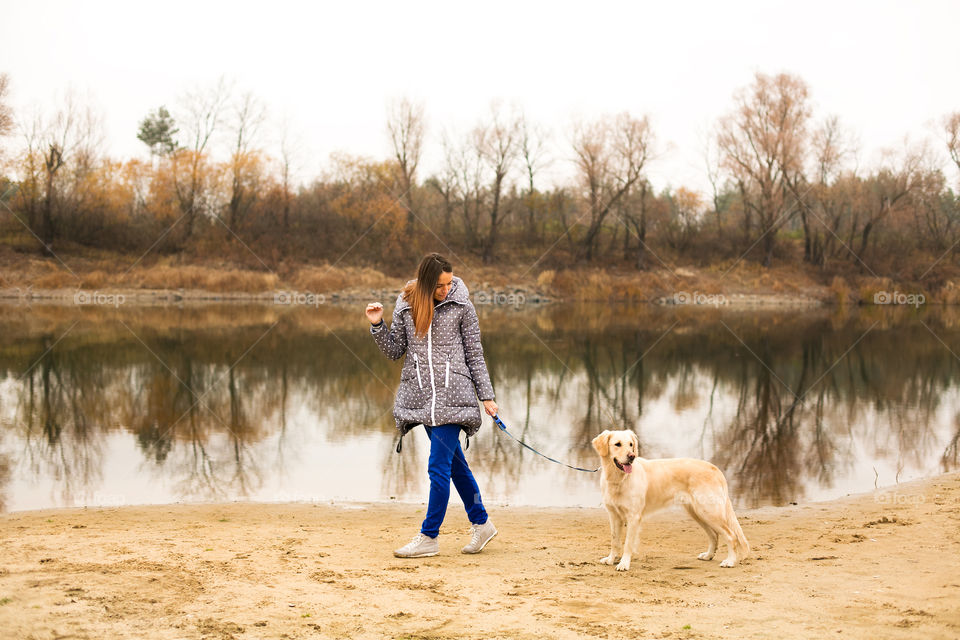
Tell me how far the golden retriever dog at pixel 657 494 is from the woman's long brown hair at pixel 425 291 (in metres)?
1.43

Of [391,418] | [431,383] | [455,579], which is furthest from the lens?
[391,418]

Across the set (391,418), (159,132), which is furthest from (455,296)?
(159,132)

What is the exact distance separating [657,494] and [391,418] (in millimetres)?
6954

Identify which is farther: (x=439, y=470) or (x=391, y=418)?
(x=391, y=418)

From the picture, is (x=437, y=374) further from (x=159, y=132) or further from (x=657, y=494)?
(x=159, y=132)

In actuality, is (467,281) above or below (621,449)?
above

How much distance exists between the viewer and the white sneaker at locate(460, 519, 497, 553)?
233 inches

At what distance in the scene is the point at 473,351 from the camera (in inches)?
234

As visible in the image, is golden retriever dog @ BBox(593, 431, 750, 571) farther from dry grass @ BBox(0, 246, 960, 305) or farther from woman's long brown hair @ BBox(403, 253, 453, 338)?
dry grass @ BBox(0, 246, 960, 305)

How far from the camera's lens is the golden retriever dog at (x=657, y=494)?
5621 millimetres

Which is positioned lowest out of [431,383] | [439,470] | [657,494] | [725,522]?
[725,522]

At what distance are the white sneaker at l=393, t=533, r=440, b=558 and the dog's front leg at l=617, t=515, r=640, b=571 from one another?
4.16 ft

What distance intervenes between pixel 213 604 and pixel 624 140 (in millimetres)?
53295

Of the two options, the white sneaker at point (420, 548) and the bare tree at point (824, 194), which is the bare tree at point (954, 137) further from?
the white sneaker at point (420, 548)
